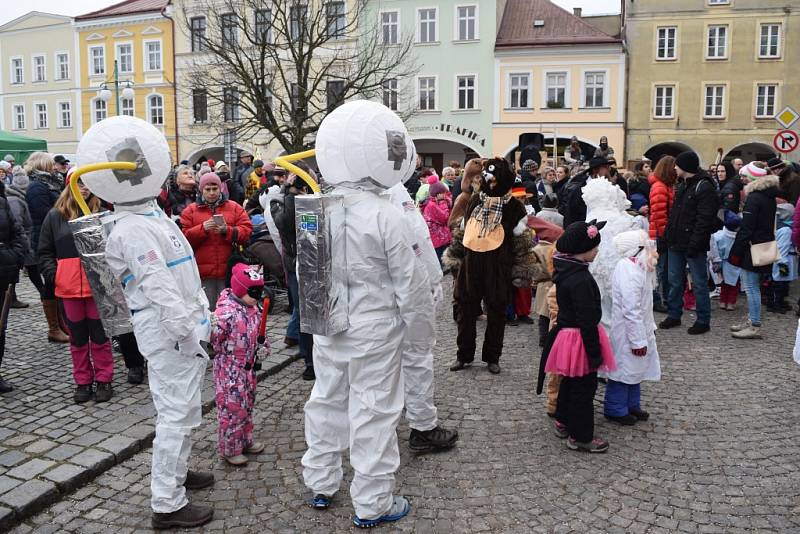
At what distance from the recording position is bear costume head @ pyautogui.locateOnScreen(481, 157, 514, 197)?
6.32 m

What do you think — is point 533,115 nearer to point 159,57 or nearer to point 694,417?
point 159,57

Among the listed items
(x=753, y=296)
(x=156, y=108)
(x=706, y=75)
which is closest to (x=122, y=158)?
(x=753, y=296)

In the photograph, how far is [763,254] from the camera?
318 inches

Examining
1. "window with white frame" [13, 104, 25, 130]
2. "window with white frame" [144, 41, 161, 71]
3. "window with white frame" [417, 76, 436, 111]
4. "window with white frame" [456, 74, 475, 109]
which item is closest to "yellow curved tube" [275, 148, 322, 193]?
"window with white frame" [456, 74, 475, 109]

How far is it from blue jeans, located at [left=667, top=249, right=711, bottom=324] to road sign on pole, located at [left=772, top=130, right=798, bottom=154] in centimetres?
558

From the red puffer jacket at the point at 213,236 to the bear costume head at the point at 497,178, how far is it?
2517 mm

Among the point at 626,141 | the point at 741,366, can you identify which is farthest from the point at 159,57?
the point at 741,366

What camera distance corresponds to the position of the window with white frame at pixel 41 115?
143 feet

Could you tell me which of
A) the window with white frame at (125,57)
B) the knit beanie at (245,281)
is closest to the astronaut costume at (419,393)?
the knit beanie at (245,281)

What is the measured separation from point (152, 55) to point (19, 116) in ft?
40.7

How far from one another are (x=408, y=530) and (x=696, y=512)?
1.70 meters

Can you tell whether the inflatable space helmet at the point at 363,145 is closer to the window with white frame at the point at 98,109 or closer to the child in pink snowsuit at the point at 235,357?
the child in pink snowsuit at the point at 235,357

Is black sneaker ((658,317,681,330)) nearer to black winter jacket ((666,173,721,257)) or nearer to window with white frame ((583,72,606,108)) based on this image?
black winter jacket ((666,173,721,257))

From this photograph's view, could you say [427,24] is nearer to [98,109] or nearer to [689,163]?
[98,109]
